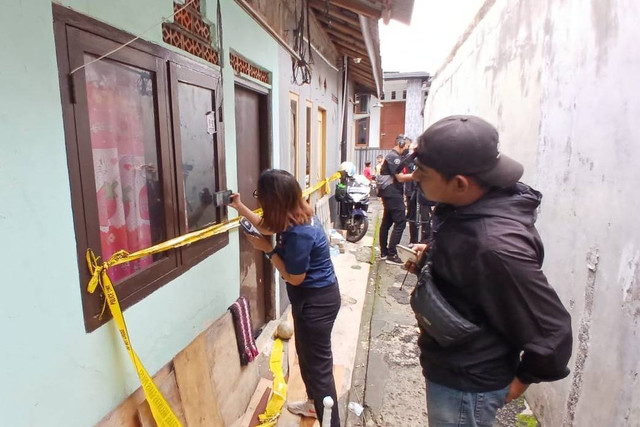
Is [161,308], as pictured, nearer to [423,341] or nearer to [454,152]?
[423,341]

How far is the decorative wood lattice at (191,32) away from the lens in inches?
77.9

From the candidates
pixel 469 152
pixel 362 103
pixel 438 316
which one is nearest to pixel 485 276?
pixel 438 316

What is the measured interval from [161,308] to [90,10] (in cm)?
135

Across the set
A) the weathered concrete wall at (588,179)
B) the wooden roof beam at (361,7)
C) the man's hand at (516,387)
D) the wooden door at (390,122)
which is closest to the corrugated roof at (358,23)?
the wooden roof beam at (361,7)

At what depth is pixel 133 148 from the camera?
1803mm

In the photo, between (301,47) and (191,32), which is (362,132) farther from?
(191,32)

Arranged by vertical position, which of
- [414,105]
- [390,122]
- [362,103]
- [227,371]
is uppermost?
[414,105]

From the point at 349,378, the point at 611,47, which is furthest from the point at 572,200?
the point at 349,378

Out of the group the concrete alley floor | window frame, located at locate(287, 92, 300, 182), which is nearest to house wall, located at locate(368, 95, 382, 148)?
the concrete alley floor

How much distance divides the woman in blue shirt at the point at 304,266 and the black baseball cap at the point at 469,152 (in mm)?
998

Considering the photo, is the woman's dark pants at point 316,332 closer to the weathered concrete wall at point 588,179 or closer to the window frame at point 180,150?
the window frame at point 180,150

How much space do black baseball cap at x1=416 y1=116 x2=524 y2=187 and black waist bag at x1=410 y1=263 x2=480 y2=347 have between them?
375 mm

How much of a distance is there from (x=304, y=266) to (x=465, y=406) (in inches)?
40.6

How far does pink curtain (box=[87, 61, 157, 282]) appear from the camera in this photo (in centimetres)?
158
